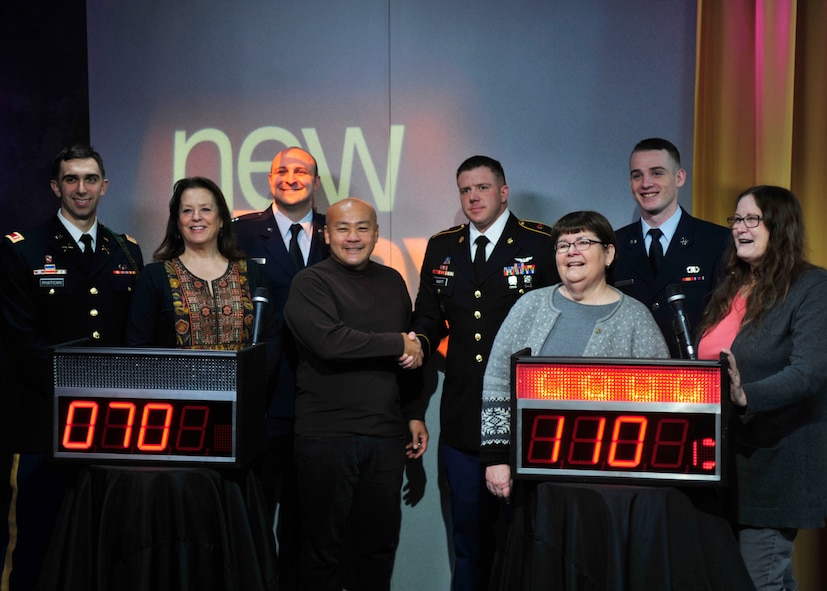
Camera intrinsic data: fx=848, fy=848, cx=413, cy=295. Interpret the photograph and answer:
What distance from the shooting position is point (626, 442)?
102 inches

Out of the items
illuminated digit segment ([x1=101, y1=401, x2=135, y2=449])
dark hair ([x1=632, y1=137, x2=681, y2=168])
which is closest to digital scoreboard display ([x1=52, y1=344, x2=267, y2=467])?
illuminated digit segment ([x1=101, y1=401, x2=135, y2=449])

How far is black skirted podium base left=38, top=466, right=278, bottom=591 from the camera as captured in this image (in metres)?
2.81

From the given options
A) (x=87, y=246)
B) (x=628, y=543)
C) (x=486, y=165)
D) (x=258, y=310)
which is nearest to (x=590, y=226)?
(x=486, y=165)

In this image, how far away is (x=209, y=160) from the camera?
14.8ft

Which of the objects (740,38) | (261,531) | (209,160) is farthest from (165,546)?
(740,38)

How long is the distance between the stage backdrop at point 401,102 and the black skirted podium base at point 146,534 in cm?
168

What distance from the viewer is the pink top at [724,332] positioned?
9.87 ft

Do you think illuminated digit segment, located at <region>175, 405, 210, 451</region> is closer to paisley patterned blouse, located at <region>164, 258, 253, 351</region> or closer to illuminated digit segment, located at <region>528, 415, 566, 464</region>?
paisley patterned blouse, located at <region>164, 258, 253, 351</region>

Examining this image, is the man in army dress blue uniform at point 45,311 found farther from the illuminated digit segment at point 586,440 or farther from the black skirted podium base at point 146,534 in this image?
the illuminated digit segment at point 586,440

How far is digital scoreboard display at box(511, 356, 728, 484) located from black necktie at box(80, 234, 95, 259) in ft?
6.64

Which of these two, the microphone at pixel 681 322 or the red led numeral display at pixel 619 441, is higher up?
the microphone at pixel 681 322

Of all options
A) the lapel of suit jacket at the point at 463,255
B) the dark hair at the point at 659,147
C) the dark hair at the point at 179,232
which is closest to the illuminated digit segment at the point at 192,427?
the dark hair at the point at 179,232

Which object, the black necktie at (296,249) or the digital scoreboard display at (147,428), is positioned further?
the black necktie at (296,249)

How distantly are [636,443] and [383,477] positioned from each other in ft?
4.10
